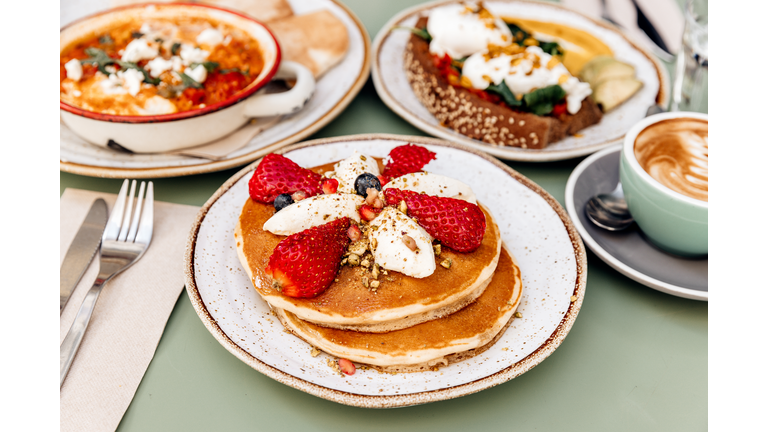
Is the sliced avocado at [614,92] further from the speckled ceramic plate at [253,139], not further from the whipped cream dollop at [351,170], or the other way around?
the whipped cream dollop at [351,170]

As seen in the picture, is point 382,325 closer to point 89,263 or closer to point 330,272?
point 330,272

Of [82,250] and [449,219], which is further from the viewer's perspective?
[82,250]

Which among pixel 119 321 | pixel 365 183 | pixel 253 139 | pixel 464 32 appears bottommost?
pixel 119 321

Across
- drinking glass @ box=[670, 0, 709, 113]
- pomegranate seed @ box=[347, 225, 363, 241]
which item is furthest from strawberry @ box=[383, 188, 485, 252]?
drinking glass @ box=[670, 0, 709, 113]

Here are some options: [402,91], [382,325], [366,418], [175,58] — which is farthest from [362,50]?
[366,418]

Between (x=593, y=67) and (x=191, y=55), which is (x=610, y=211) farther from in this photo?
(x=191, y=55)

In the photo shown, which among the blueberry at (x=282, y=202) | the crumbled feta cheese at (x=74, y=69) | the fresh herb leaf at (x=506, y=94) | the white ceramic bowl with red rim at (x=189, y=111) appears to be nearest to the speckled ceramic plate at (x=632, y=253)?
the fresh herb leaf at (x=506, y=94)

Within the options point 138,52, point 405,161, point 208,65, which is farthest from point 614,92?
point 138,52
